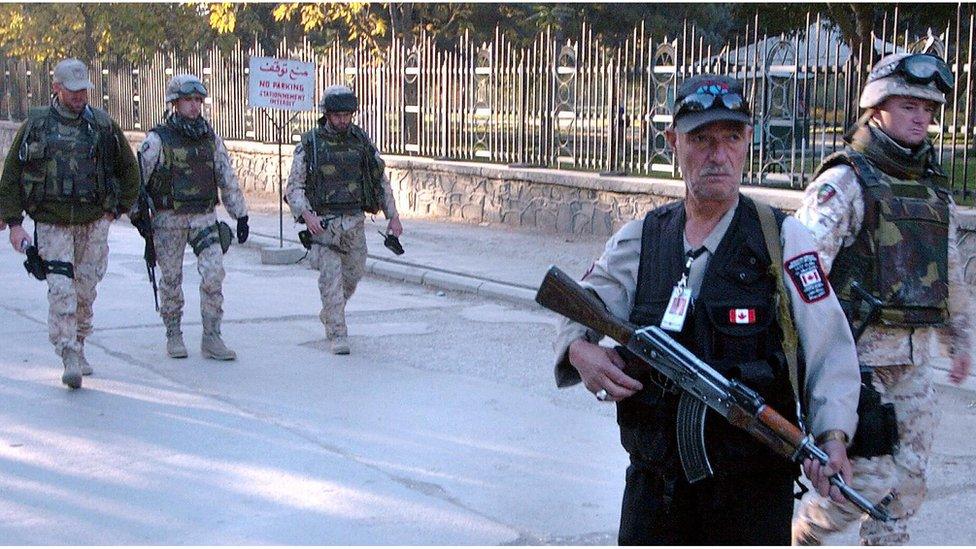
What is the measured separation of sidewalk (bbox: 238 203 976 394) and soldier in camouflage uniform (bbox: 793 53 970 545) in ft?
22.8

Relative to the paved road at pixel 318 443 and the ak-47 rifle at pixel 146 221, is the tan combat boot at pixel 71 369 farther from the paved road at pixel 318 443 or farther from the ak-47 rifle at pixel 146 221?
the ak-47 rifle at pixel 146 221

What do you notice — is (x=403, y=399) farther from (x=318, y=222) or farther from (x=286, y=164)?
(x=286, y=164)

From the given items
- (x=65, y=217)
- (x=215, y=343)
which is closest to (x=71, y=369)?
(x=65, y=217)

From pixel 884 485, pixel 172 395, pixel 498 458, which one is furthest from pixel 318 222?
pixel 884 485

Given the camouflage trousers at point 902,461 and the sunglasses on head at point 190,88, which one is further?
the sunglasses on head at point 190,88

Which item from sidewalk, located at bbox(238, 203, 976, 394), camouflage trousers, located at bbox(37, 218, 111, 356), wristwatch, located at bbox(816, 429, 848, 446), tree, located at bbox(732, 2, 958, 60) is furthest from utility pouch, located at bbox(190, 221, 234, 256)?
tree, located at bbox(732, 2, 958, 60)

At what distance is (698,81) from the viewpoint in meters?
3.11

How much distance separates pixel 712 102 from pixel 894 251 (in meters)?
1.28

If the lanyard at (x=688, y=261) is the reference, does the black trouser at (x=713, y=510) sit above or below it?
below

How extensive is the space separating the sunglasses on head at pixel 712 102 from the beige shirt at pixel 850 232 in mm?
1030

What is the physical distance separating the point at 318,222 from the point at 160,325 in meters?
1.93

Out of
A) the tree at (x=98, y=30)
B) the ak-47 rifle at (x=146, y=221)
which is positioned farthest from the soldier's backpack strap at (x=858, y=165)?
the tree at (x=98, y=30)

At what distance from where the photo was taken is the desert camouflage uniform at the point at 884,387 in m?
4.00

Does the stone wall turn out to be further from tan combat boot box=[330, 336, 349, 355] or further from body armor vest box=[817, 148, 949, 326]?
body armor vest box=[817, 148, 949, 326]
